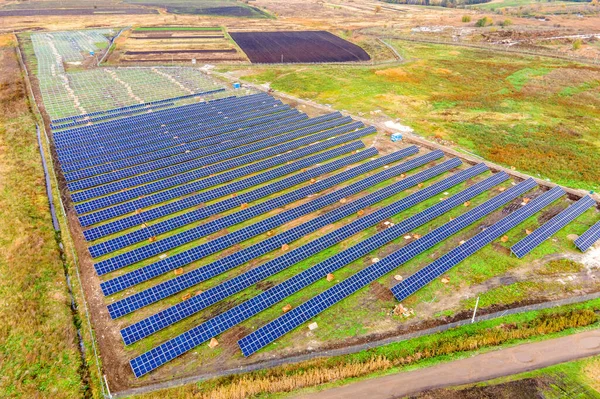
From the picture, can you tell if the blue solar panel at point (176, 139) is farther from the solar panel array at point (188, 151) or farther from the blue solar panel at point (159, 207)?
the blue solar panel at point (159, 207)

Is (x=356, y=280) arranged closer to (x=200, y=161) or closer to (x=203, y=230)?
(x=203, y=230)

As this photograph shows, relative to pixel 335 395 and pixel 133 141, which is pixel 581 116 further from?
pixel 133 141

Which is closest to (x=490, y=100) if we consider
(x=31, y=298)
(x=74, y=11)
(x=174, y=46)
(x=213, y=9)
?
(x=31, y=298)

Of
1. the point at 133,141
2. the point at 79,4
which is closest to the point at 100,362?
the point at 133,141

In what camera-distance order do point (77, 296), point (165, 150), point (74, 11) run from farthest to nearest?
1. point (74, 11)
2. point (165, 150)
3. point (77, 296)

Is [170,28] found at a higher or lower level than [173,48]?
higher
